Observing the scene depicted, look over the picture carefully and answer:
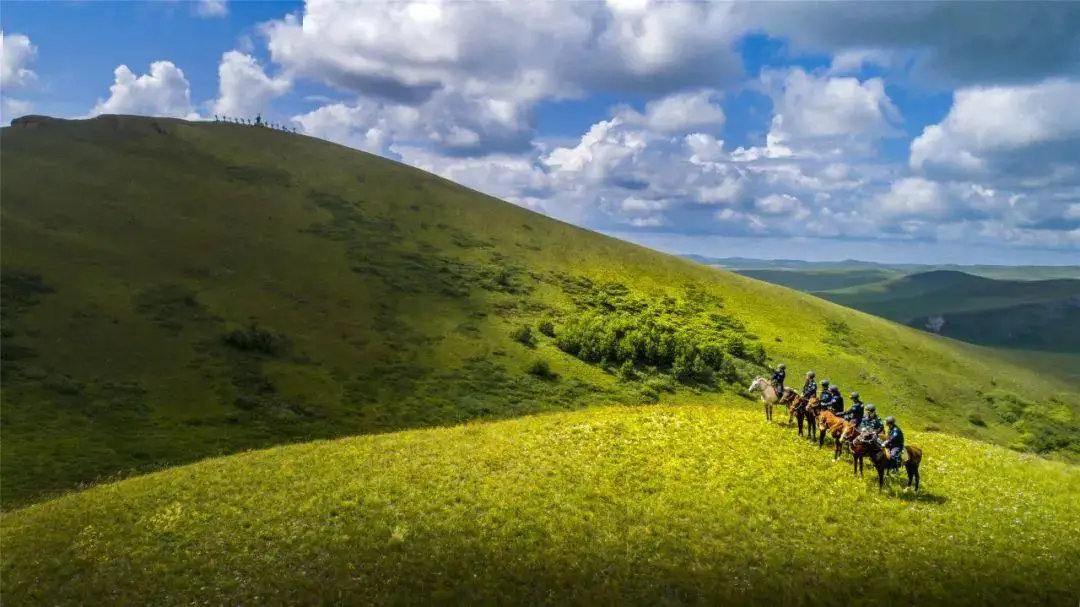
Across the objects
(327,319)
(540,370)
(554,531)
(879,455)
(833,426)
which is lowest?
(540,370)

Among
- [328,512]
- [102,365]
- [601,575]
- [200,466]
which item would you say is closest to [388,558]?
[328,512]

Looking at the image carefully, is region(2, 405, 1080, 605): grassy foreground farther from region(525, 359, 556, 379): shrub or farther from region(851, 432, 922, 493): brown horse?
region(525, 359, 556, 379): shrub

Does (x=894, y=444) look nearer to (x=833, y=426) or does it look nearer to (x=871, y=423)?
(x=871, y=423)

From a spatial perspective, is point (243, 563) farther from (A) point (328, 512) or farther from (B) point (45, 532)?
(B) point (45, 532)

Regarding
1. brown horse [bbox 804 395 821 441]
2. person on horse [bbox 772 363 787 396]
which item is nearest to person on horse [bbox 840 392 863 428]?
brown horse [bbox 804 395 821 441]

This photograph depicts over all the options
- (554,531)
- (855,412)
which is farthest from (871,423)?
(554,531)

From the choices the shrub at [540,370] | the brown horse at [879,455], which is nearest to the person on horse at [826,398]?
the brown horse at [879,455]
